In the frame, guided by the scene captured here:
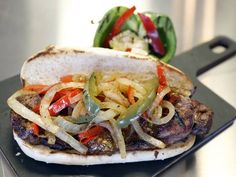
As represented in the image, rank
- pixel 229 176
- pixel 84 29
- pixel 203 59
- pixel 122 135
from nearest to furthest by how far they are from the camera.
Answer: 1. pixel 122 135
2. pixel 229 176
3. pixel 203 59
4. pixel 84 29

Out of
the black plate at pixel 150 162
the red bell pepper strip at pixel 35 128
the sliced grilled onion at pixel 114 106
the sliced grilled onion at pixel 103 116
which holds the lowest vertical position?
the black plate at pixel 150 162

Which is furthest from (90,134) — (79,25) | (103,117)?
(79,25)

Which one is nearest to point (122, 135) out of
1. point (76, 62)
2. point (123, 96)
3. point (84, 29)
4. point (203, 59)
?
point (123, 96)

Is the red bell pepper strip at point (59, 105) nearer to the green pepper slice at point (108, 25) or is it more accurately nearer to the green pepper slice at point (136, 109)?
the green pepper slice at point (136, 109)

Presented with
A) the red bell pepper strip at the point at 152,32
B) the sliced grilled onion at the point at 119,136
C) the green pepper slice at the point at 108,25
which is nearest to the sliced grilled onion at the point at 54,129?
the sliced grilled onion at the point at 119,136

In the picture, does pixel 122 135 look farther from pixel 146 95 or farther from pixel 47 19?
pixel 47 19

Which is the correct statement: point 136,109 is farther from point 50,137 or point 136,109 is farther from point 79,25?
point 79,25

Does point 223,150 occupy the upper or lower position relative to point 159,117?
lower
